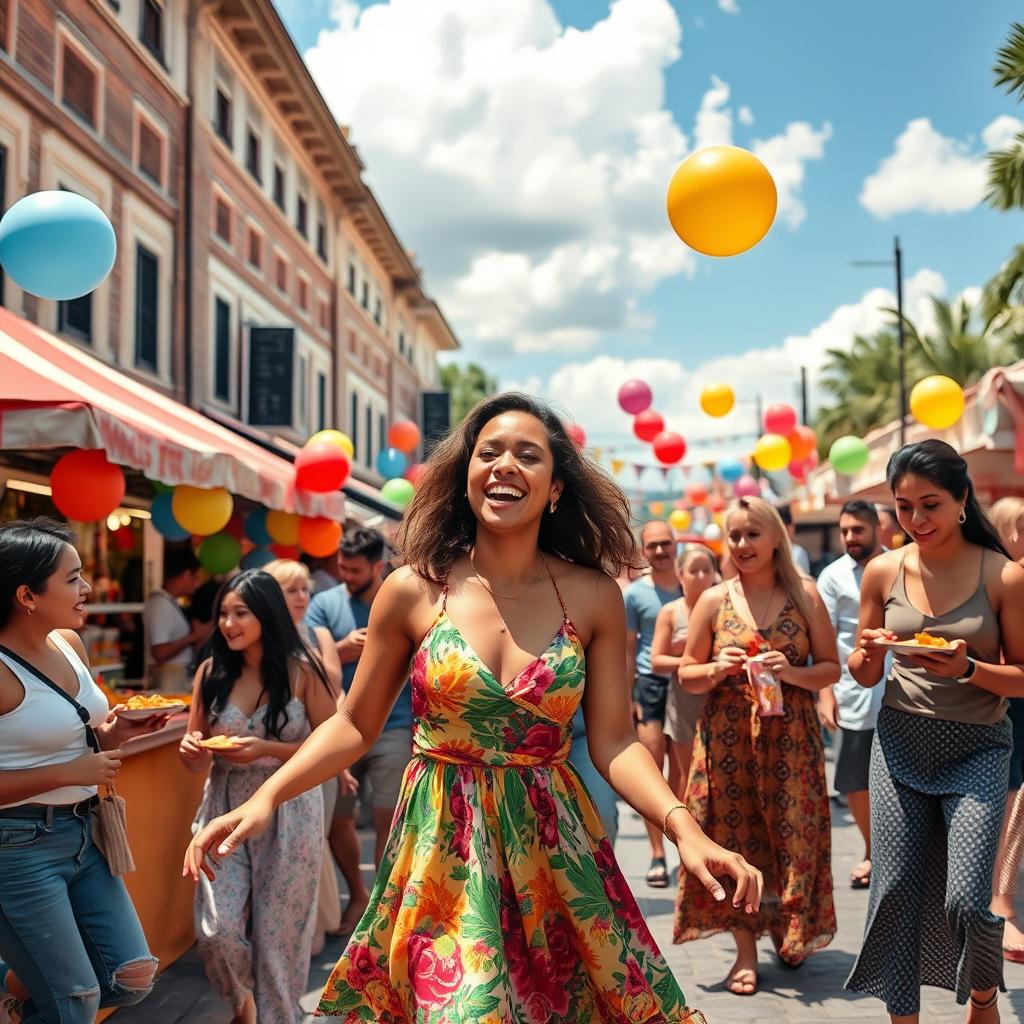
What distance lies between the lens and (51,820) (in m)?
3.56

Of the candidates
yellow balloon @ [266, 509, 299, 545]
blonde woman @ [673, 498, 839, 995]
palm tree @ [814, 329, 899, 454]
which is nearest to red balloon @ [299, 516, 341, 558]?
yellow balloon @ [266, 509, 299, 545]

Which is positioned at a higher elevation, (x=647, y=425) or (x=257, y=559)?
(x=647, y=425)

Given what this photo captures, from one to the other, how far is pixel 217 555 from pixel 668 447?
24.8 ft

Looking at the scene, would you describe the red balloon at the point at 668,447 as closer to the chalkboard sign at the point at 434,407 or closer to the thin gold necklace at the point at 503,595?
the thin gold necklace at the point at 503,595

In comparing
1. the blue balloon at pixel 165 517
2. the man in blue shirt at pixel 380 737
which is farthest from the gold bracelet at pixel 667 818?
the blue balloon at pixel 165 517

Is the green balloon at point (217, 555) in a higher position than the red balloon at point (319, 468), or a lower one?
lower

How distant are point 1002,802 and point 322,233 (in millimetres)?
26341

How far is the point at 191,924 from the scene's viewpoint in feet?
19.7

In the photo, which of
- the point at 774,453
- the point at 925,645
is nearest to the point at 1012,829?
the point at 925,645

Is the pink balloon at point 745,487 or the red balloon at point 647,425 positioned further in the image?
the pink balloon at point 745,487

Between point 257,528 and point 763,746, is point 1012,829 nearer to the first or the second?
point 763,746

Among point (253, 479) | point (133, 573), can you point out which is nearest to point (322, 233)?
point (133, 573)

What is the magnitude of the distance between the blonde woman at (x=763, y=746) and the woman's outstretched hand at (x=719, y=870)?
2.92 meters

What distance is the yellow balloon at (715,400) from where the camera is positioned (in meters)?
15.4
